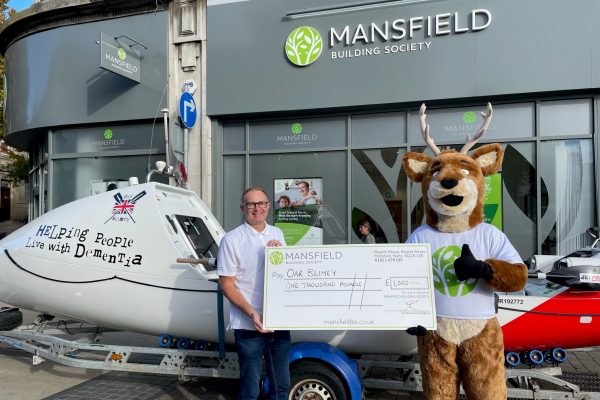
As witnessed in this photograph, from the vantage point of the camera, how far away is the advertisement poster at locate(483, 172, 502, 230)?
26.4 feet

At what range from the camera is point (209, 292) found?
4.12 m

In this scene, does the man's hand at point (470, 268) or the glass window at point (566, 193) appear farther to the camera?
the glass window at point (566, 193)

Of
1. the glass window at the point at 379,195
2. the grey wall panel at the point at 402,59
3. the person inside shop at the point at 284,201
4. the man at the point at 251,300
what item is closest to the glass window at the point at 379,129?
the glass window at the point at 379,195

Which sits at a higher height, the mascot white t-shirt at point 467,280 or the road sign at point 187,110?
the road sign at point 187,110

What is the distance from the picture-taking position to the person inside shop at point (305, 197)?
898 centimetres

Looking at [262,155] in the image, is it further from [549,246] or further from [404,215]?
[549,246]

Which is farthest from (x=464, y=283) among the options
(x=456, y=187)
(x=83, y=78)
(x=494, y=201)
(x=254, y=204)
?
(x=83, y=78)

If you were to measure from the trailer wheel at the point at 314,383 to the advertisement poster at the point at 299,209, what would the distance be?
17.1 ft

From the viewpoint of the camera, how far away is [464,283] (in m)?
3.02

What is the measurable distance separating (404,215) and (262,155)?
292 cm

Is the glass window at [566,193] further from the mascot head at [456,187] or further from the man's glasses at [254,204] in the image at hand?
the man's glasses at [254,204]

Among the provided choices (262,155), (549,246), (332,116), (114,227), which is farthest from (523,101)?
(114,227)

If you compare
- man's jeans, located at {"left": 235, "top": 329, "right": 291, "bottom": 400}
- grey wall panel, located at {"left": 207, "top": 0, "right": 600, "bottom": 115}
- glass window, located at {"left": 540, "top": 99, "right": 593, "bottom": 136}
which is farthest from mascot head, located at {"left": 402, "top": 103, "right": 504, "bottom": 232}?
glass window, located at {"left": 540, "top": 99, "right": 593, "bottom": 136}

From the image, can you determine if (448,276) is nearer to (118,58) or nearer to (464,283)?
(464,283)
